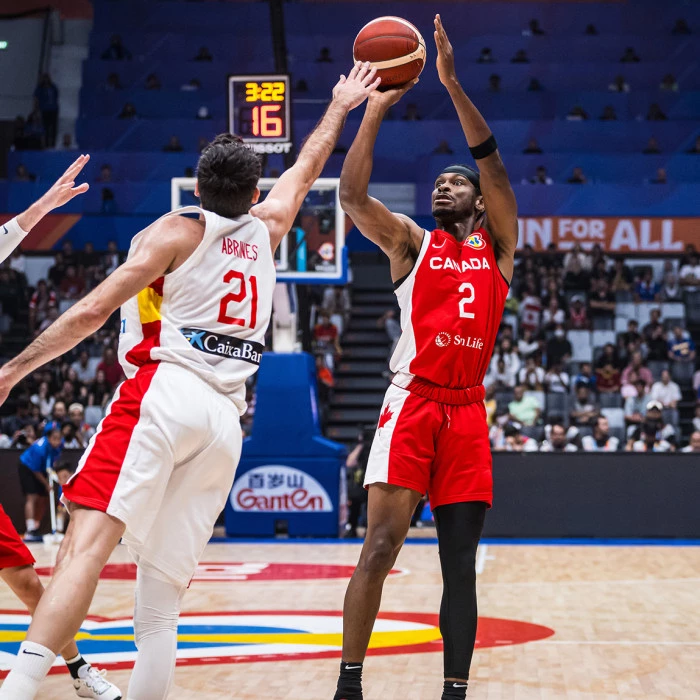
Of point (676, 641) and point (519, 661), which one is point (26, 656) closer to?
point (519, 661)

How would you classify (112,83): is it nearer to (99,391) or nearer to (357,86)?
(99,391)

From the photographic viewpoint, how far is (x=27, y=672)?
2879 mm

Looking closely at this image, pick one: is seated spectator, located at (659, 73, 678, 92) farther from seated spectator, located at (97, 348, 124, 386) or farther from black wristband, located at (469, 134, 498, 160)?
black wristband, located at (469, 134, 498, 160)

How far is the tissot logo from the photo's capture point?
333cm

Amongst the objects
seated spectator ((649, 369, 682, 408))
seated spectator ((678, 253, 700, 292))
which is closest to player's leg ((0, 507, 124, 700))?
seated spectator ((649, 369, 682, 408))

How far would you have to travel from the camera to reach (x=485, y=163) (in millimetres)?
4340

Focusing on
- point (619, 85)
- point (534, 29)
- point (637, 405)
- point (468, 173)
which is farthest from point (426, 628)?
point (534, 29)

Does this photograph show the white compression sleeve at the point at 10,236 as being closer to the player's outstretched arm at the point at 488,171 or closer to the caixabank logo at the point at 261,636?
the player's outstretched arm at the point at 488,171

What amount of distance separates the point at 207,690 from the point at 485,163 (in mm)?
2487

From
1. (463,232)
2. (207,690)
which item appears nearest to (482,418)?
(463,232)

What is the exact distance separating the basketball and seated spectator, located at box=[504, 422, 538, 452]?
9.10 m

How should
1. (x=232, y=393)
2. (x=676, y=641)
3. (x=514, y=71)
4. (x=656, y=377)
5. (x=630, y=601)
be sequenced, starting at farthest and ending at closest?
(x=514, y=71)
(x=656, y=377)
(x=630, y=601)
(x=676, y=641)
(x=232, y=393)

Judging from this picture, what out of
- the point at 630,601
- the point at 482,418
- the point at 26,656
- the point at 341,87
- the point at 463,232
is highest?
the point at 341,87

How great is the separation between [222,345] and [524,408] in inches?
474
